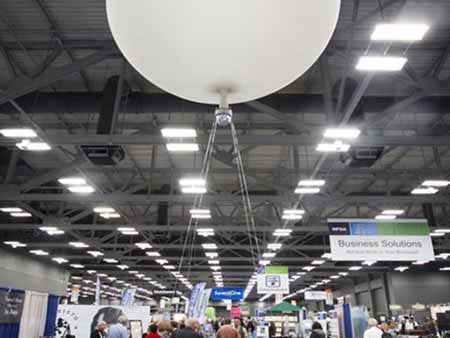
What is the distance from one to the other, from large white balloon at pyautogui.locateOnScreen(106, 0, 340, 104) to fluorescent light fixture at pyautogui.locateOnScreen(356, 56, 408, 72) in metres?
4.19

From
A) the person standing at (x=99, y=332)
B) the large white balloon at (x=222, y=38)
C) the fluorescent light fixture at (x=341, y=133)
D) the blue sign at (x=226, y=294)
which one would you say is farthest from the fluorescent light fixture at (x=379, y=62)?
the blue sign at (x=226, y=294)

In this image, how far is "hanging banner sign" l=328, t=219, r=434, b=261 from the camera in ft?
37.5

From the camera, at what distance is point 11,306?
419 inches

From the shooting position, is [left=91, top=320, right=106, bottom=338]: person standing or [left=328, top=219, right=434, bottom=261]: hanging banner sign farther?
[left=91, top=320, right=106, bottom=338]: person standing

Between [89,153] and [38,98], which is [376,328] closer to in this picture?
[89,153]

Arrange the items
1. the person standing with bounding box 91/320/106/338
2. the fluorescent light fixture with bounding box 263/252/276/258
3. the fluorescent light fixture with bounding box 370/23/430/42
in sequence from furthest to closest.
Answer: the fluorescent light fixture with bounding box 263/252/276/258 < the person standing with bounding box 91/320/106/338 < the fluorescent light fixture with bounding box 370/23/430/42

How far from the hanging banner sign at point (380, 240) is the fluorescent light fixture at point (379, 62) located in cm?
701

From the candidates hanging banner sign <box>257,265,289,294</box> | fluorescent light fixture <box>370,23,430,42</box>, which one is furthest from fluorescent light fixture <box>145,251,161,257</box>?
fluorescent light fixture <box>370,23,430,42</box>

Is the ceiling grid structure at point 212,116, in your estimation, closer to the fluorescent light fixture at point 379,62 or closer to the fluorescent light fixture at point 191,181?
the fluorescent light fixture at point 379,62

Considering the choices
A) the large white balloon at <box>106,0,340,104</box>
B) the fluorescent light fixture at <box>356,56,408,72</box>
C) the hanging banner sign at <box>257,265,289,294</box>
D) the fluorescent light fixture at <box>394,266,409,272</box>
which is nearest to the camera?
the large white balloon at <box>106,0,340,104</box>

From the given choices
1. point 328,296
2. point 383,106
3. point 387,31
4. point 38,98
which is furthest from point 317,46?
point 328,296

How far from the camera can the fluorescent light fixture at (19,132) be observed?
743 centimetres

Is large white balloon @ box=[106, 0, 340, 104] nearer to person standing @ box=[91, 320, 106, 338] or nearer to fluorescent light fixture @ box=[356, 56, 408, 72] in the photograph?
fluorescent light fixture @ box=[356, 56, 408, 72]

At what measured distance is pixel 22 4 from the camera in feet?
20.8
